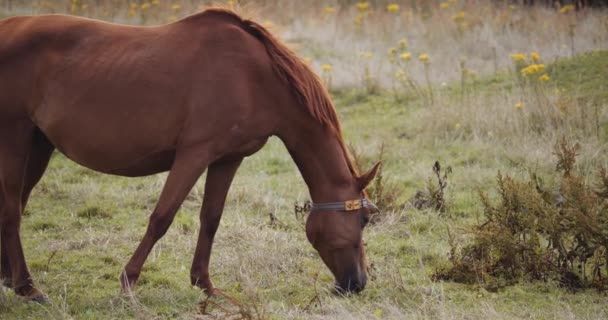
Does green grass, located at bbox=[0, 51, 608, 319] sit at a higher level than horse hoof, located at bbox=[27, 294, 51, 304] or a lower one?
lower

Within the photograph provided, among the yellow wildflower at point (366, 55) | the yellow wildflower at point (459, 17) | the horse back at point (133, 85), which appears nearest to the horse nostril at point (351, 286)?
the horse back at point (133, 85)

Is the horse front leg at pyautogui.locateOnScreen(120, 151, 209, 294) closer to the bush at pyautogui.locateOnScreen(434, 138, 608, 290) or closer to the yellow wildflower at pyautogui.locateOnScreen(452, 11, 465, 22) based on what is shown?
the bush at pyautogui.locateOnScreen(434, 138, 608, 290)

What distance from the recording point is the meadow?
4945mm

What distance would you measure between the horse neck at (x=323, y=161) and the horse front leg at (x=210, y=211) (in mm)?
445

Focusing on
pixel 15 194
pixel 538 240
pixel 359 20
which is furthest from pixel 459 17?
pixel 15 194

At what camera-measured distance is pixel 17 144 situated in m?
5.08

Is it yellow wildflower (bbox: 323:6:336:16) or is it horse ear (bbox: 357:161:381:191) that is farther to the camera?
yellow wildflower (bbox: 323:6:336:16)

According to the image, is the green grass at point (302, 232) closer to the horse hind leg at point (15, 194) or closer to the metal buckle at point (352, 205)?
the horse hind leg at point (15, 194)

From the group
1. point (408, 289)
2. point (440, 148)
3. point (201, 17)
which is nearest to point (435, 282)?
point (408, 289)

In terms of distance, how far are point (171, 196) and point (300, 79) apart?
1.07m

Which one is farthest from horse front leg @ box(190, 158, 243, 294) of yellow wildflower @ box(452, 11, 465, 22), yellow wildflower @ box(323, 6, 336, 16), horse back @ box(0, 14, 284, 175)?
yellow wildflower @ box(323, 6, 336, 16)

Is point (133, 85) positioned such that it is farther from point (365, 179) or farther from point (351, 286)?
point (351, 286)

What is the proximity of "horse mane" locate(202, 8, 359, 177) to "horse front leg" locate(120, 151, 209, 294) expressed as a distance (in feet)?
2.25

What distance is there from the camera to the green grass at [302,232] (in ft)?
15.9
